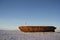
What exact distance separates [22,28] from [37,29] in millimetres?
2068

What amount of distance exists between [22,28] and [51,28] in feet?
12.7

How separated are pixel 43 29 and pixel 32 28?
1.49 meters

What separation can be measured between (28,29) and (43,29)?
1.96m

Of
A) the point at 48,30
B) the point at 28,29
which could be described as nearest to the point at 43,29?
the point at 48,30

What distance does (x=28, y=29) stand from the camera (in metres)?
15.5

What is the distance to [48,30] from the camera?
50.1ft

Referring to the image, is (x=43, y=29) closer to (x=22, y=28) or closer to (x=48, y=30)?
(x=48, y=30)

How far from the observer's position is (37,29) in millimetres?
15344

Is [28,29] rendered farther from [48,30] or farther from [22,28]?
[48,30]

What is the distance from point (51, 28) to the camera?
15375 mm

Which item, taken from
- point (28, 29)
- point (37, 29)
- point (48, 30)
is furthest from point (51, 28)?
point (28, 29)

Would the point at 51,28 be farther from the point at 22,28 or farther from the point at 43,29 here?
the point at 22,28

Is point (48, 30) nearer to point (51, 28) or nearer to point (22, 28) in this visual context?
point (51, 28)

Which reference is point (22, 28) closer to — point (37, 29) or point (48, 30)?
point (37, 29)
